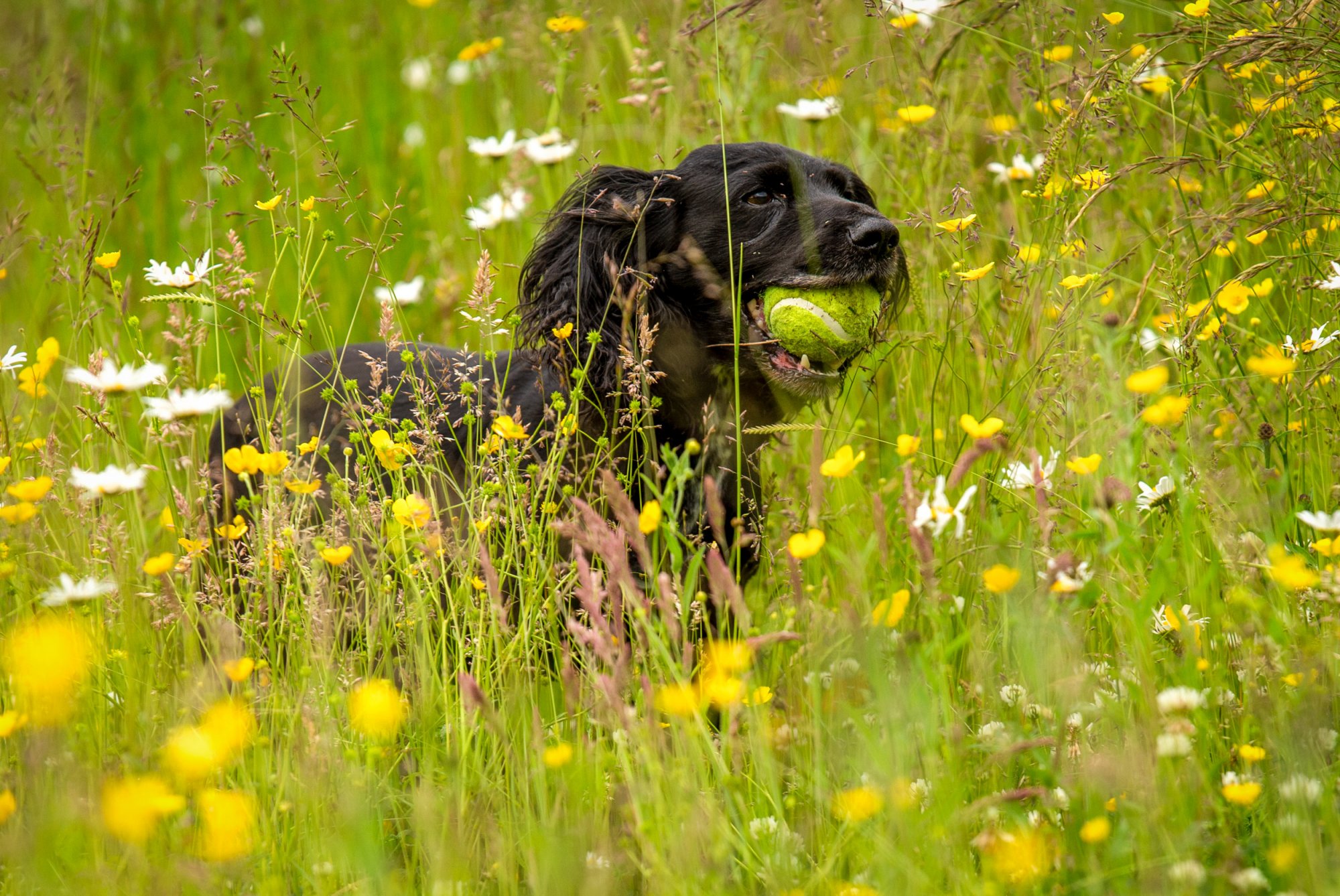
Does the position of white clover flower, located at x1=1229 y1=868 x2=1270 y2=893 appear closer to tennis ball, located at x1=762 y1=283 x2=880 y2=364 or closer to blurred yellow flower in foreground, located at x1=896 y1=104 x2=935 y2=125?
tennis ball, located at x1=762 y1=283 x2=880 y2=364

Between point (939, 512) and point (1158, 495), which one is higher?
point (939, 512)

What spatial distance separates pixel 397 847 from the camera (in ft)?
6.46

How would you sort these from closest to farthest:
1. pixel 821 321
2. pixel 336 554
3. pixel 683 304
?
1. pixel 336 554
2. pixel 821 321
3. pixel 683 304

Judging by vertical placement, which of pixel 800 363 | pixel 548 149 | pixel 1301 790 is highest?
pixel 548 149

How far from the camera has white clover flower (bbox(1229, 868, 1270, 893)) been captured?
1339mm

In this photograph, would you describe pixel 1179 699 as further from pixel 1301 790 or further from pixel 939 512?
pixel 939 512

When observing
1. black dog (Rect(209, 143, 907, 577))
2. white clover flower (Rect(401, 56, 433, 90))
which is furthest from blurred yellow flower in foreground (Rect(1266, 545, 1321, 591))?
white clover flower (Rect(401, 56, 433, 90))

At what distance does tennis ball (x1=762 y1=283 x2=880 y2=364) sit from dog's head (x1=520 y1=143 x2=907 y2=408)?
0.25 ft

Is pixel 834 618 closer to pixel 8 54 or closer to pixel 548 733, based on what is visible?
pixel 548 733

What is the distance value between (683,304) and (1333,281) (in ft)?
5.27

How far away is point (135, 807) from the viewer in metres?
1.24

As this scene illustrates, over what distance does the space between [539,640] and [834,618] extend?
585 millimetres

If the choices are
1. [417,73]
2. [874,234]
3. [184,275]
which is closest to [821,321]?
[874,234]

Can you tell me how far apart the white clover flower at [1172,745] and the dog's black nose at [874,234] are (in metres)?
1.88
